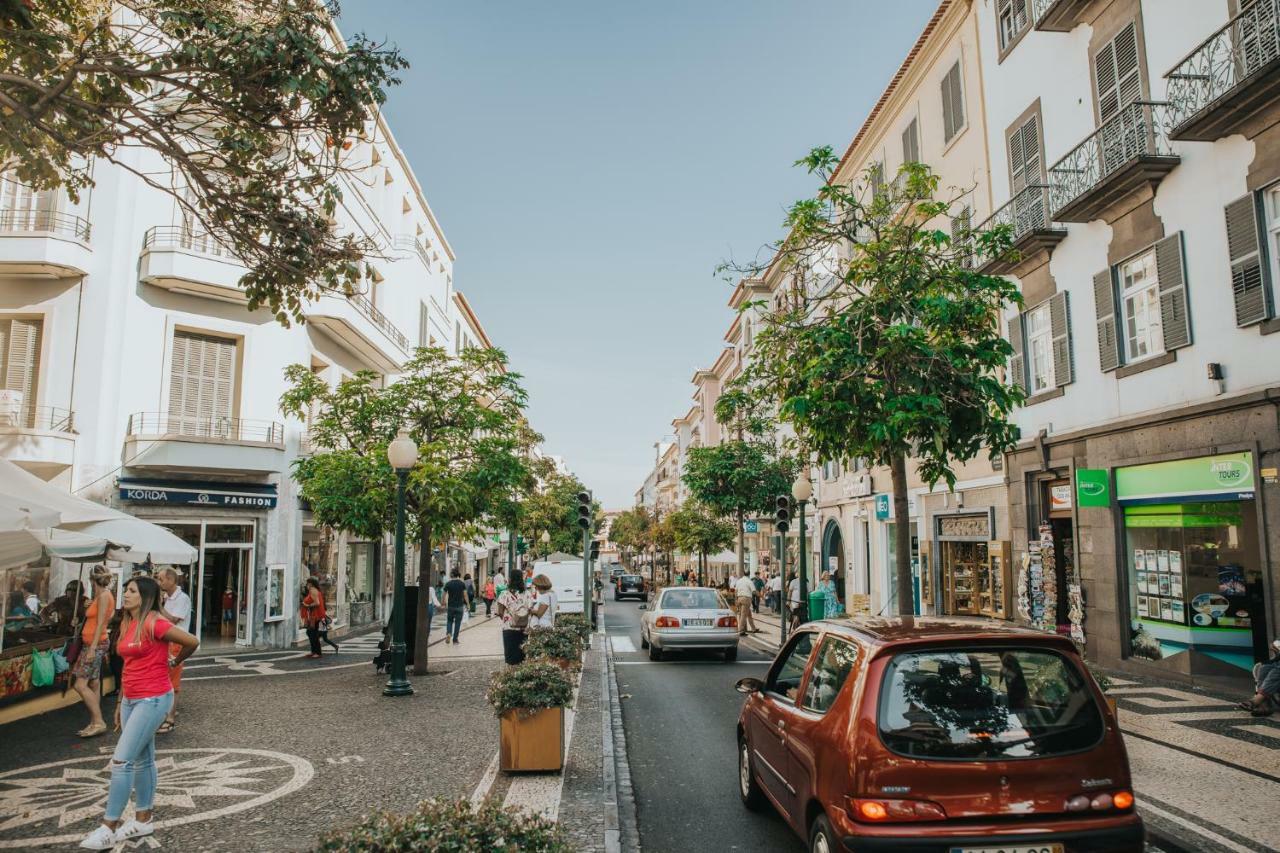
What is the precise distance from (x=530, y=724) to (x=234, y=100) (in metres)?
5.92

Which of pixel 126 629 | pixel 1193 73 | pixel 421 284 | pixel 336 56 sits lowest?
pixel 126 629

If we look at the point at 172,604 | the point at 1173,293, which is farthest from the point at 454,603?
the point at 1173,293

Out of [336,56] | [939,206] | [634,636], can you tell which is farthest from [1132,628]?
[336,56]

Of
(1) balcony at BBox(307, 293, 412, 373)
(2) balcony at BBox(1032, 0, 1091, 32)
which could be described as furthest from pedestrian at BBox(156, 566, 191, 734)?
(2) balcony at BBox(1032, 0, 1091, 32)

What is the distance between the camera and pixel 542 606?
13.3 metres

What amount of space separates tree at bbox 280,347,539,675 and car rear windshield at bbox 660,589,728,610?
420cm

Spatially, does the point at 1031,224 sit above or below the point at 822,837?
above

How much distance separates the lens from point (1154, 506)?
44.1ft

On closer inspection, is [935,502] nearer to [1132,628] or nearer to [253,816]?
[1132,628]

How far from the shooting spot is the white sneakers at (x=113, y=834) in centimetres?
558

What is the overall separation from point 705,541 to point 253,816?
33.6 metres

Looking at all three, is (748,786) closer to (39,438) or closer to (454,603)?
(454,603)

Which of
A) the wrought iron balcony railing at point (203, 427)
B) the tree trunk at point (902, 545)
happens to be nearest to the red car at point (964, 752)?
the tree trunk at point (902, 545)

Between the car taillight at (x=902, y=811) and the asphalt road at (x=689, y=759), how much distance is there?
198cm
